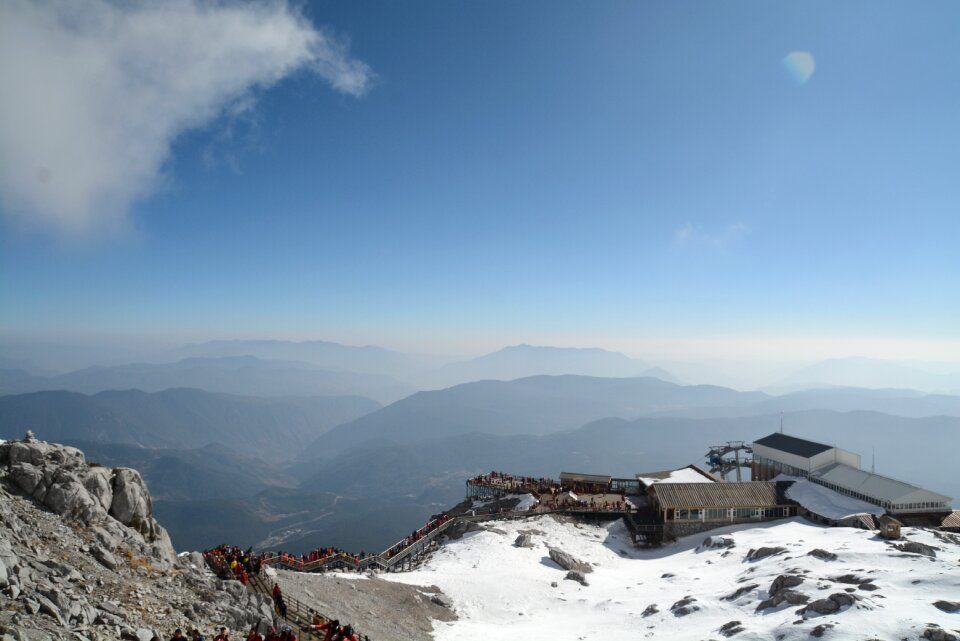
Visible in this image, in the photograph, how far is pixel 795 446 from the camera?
6719 cm

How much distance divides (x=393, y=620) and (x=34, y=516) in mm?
17596

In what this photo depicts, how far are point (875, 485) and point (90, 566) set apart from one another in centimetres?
6646

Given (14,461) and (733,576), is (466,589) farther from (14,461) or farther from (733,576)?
(14,461)

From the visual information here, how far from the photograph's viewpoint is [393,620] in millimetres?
27344

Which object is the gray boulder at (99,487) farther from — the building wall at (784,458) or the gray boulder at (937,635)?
the building wall at (784,458)

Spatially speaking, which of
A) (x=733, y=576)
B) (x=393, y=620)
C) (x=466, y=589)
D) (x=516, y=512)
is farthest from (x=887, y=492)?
(x=393, y=620)

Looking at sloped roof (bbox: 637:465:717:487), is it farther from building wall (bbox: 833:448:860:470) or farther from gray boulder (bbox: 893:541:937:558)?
gray boulder (bbox: 893:541:937:558)

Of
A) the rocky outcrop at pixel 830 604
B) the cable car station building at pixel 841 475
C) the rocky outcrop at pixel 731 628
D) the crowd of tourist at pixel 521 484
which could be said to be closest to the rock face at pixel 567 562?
the rocky outcrop at pixel 731 628

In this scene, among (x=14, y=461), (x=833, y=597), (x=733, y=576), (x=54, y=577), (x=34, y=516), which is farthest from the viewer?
(x=733, y=576)

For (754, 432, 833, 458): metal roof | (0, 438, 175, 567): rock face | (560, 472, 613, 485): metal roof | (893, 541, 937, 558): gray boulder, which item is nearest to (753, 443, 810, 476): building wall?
(754, 432, 833, 458): metal roof

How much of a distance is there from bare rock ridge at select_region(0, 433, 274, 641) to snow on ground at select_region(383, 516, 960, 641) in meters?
13.9

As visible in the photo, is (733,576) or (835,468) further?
(835,468)

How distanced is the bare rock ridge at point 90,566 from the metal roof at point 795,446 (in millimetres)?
66396

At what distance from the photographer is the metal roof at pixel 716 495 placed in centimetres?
5056
